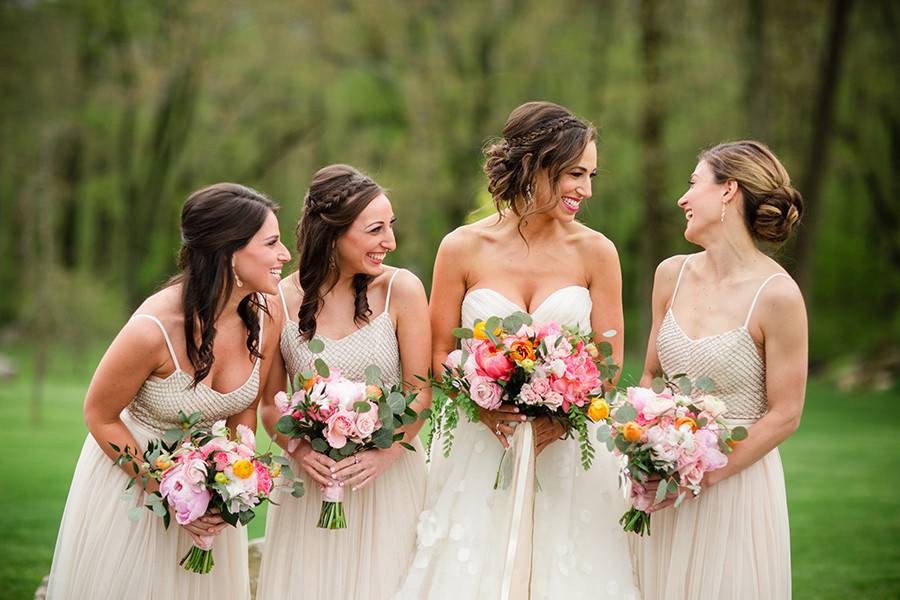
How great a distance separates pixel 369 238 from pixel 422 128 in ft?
68.6

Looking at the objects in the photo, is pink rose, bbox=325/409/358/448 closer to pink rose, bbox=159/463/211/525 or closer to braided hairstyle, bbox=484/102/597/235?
pink rose, bbox=159/463/211/525

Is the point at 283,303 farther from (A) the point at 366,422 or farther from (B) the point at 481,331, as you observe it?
(B) the point at 481,331

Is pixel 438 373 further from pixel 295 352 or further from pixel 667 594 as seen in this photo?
pixel 667 594

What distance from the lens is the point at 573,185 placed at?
484 centimetres

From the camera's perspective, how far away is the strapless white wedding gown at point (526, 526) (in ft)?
15.5

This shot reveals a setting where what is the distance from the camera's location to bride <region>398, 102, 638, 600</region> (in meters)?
4.74

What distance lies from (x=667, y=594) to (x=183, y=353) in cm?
256

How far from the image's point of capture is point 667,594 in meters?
4.58

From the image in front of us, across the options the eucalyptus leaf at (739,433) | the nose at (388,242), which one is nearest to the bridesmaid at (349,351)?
the nose at (388,242)

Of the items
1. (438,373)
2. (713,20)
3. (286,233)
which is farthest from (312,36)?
(438,373)

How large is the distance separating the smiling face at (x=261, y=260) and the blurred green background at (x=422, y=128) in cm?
1006
